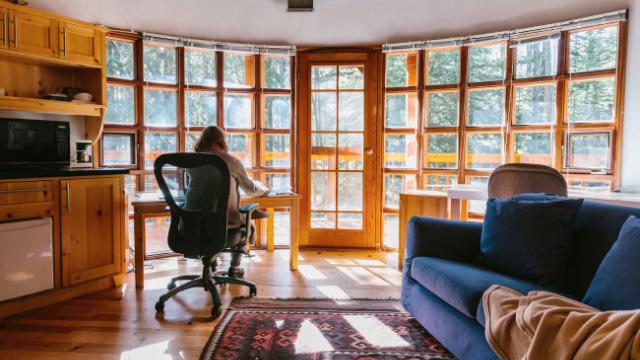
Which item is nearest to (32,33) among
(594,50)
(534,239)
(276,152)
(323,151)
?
(276,152)

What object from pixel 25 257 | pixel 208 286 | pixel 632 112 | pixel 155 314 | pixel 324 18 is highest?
pixel 324 18

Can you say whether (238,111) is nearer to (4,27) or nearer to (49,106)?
(49,106)

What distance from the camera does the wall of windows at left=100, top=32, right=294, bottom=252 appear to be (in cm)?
376

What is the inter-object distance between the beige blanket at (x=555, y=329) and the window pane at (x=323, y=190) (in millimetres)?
2785

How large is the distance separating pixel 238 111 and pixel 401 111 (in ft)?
5.49

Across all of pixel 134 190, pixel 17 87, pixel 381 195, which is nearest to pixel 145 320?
pixel 134 190

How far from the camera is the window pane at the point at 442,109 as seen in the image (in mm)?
4012

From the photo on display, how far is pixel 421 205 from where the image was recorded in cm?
361

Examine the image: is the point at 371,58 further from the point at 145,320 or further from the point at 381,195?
the point at 145,320

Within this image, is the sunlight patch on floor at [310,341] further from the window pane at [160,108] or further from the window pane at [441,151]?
the window pane at [160,108]

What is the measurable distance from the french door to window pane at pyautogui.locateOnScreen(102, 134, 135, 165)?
5.37 ft

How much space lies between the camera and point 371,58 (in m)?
4.19

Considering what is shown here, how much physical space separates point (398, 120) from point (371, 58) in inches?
27.1

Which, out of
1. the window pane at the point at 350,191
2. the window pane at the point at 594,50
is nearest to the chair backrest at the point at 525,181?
the window pane at the point at 594,50
